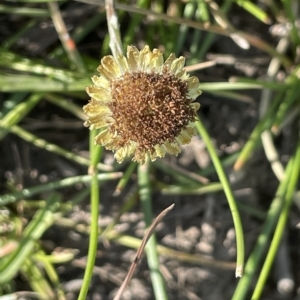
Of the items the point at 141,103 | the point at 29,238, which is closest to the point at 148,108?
the point at 141,103

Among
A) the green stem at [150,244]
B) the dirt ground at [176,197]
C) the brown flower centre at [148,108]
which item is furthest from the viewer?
the dirt ground at [176,197]

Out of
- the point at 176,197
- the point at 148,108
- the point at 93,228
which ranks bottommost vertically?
the point at 93,228

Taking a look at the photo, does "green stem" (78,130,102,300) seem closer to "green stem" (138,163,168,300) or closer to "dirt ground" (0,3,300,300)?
"green stem" (138,163,168,300)

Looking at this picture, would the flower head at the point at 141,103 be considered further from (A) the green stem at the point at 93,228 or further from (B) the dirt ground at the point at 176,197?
(B) the dirt ground at the point at 176,197

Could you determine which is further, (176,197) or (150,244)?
(176,197)

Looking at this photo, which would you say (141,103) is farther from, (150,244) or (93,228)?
(150,244)

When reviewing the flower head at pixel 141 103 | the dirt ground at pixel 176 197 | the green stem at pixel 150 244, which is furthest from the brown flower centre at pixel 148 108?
the dirt ground at pixel 176 197

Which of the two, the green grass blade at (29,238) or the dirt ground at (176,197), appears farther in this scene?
the dirt ground at (176,197)

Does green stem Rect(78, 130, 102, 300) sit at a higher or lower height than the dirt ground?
lower

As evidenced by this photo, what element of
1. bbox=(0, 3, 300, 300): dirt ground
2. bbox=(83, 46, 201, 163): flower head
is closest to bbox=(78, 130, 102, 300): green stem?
bbox=(83, 46, 201, 163): flower head
